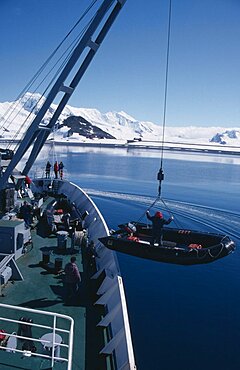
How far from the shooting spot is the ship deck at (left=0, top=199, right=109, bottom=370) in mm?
6636

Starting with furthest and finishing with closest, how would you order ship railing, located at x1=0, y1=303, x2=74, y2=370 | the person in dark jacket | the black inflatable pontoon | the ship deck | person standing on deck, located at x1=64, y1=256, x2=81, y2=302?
1. the person in dark jacket
2. the black inflatable pontoon
3. person standing on deck, located at x1=64, y1=256, x2=81, y2=302
4. the ship deck
5. ship railing, located at x1=0, y1=303, x2=74, y2=370

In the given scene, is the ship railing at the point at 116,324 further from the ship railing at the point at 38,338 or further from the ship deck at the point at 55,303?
the ship railing at the point at 38,338

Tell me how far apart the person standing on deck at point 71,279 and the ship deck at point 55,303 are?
0.21m

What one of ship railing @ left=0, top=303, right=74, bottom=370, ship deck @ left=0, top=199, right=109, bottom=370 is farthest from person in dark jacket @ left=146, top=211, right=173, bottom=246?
ship railing @ left=0, top=303, right=74, bottom=370

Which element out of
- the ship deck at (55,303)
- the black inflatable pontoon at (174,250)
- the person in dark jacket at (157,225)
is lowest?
the ship deck at (55,303)

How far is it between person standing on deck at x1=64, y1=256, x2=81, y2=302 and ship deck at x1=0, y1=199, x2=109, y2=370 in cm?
21

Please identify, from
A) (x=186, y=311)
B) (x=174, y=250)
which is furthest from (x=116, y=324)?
(x=186, y=311)

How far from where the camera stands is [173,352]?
9.62 m

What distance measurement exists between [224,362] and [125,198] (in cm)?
2314

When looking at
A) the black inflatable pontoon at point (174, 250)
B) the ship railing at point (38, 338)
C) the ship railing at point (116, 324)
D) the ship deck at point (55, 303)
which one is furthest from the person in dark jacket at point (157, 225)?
the ship railing at point (38, 338)

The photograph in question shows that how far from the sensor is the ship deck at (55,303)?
6636 millimetres

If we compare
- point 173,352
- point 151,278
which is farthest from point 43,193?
point 173,352

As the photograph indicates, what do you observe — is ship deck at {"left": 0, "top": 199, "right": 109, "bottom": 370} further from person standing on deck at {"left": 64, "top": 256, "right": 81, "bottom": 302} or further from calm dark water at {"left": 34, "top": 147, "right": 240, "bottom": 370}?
calm dark water at {"left": 34, "top": 147, "right": 240, "bottom": 370}

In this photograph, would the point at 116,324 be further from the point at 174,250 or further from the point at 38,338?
the point at 174,250
